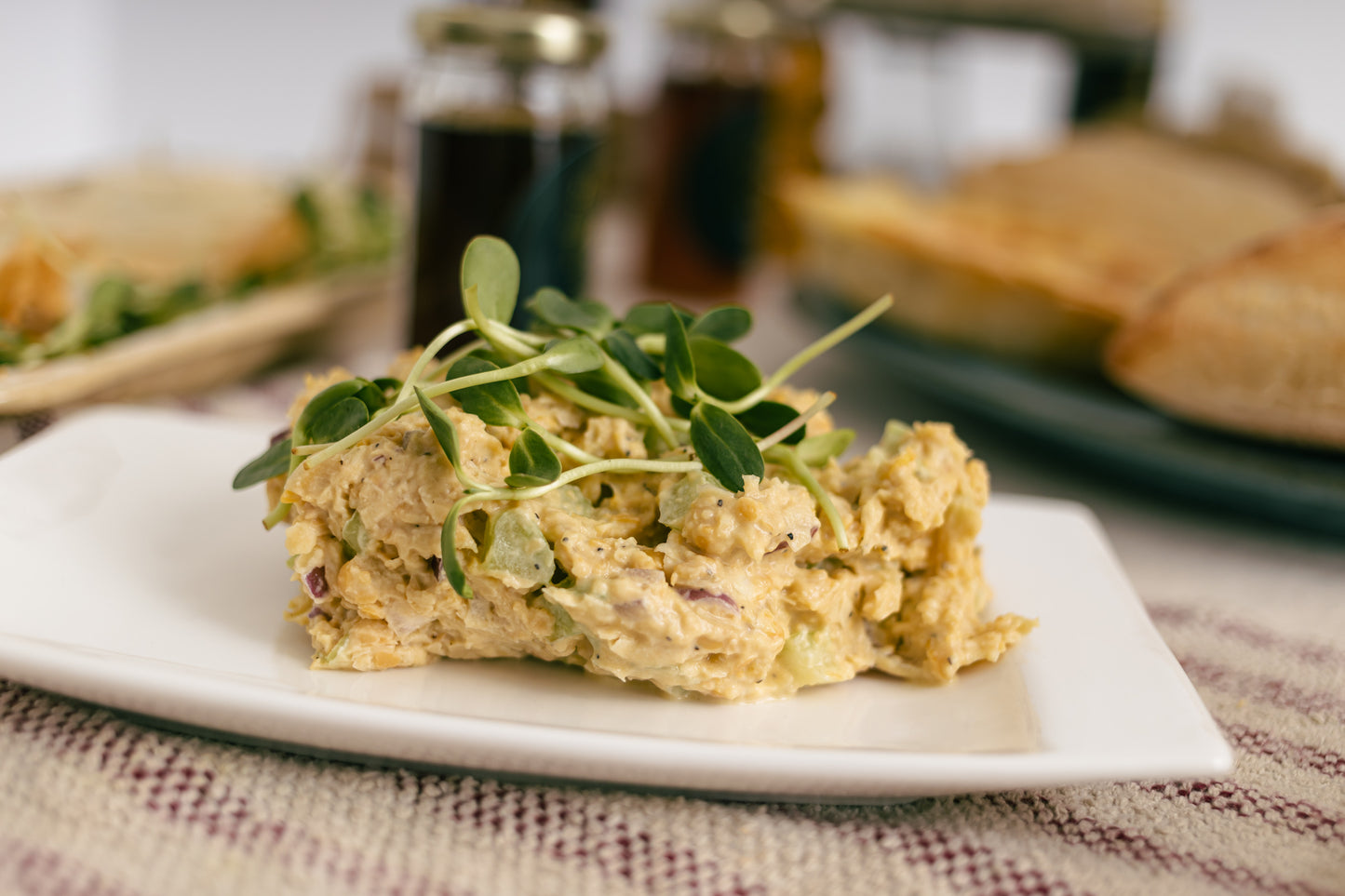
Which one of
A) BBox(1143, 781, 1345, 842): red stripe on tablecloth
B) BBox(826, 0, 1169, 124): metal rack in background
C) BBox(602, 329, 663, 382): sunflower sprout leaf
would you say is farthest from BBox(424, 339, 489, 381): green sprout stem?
BBox(826, 0, 1169, 124): metal rack in background

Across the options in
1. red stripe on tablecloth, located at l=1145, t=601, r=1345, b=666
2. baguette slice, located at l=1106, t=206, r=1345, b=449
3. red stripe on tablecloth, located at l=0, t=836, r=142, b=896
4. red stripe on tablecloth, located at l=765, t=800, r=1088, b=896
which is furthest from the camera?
baguette slice, located at l=1106, t=206, r=1345, b=449

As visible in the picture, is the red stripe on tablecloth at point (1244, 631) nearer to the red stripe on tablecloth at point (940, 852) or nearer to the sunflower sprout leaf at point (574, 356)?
the red stripe on tablecloth at point (940, 852)

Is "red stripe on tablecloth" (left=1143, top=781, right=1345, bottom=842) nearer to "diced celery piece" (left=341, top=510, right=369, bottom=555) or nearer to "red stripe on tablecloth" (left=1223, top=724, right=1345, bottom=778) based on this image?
"red stripe on tablecloth" (left=1223, top=724, right=1345, bottom=778)

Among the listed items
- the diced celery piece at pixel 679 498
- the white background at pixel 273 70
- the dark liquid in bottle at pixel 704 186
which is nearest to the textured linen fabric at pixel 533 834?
the diced celery piece at pixel 679 498

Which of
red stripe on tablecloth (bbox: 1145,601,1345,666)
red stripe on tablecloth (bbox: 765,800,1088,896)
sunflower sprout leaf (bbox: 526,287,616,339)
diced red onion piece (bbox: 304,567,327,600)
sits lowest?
red stripe on tablecloth (bbox: 1145,601,1345,666)

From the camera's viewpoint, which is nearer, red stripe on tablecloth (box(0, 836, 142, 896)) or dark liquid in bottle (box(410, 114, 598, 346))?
red stripe on tablecloth (box(0, 836, 142, 896))

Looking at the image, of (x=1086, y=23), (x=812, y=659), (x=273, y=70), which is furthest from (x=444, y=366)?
(x=273, y=70)

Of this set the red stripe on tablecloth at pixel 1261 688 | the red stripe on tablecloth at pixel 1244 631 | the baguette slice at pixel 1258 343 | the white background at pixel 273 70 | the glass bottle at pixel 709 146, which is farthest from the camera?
the white background at pixel 273 70
